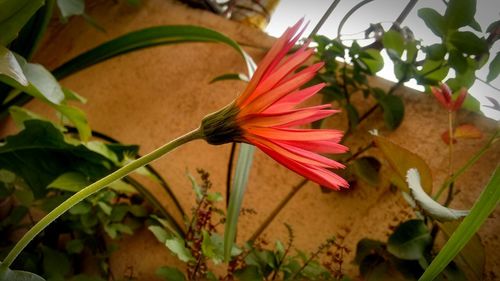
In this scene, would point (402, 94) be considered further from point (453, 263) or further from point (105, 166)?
point (105, 166)

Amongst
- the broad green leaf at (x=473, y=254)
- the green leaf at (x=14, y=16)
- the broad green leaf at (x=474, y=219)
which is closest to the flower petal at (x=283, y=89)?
the broad green leaf at (x=474, y=219)

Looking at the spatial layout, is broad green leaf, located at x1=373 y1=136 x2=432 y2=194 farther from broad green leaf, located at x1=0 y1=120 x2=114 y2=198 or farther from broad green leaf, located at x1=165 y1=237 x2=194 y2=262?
broad green leaf, located at x1=0 y1=120 x2=114 y2=198

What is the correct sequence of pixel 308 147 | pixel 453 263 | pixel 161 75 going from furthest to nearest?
pixel 161 75 → pixel 453 263 → pixel 308 147

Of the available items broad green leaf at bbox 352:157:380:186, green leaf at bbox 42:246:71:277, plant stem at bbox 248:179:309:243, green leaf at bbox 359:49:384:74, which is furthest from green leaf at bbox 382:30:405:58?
green leaf at bbox 42:246:71:277

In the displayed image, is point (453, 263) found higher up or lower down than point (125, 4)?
lower down

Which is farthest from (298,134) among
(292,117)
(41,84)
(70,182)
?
(70,182)

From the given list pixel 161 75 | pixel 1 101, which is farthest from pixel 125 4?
pixel 1 101

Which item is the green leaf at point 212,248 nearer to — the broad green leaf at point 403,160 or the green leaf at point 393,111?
the broad green leaf at point 403,160
